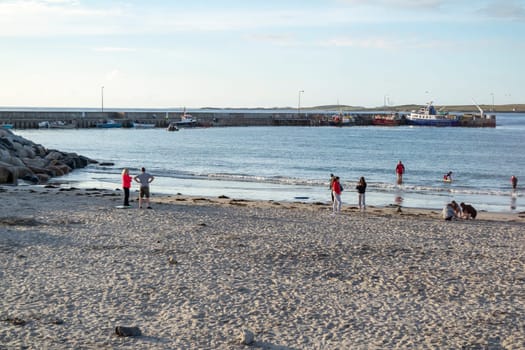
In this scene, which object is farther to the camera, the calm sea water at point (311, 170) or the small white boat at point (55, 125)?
the small white boat at point (55, 125)

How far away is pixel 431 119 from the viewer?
135500mm

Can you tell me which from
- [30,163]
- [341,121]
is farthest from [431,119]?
[30,163]

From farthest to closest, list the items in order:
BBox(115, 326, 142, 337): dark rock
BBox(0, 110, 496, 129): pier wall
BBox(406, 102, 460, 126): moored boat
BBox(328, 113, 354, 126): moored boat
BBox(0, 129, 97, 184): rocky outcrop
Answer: BBox(328, 113, 354, 126): moored boat < BBox(406, 102, 460, 126): moored boat < BBox(0, 110, 496, 129): pier wall < BBox(0, 129, 97, 184): rocky outcrop < BBox(115, 326, 142, 337): dark rock

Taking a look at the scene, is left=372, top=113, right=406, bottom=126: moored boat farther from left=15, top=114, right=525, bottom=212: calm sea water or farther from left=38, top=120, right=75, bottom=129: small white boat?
left=38, top=120, right=75, bottom=129: small white boat

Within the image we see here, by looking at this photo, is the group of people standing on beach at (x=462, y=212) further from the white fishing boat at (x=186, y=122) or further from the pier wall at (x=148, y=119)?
the white fishing boat at (x=186, y=122)

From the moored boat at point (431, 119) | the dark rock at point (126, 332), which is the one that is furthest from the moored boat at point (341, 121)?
the dark rock at point (126, 332)

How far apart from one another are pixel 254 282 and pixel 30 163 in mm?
28336

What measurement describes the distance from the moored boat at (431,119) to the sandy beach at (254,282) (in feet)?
389

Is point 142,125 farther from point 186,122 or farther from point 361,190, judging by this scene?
point 361,190

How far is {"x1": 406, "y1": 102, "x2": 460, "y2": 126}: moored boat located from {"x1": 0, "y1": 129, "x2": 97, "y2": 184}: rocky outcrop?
99.9 metres

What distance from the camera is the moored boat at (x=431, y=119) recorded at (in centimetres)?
13525

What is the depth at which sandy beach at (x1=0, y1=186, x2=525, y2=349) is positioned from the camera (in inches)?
371

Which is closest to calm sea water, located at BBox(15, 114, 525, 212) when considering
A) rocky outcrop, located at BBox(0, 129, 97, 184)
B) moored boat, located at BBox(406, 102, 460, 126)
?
rocky outcrop, located at BBox(0, 129, 97, 184)

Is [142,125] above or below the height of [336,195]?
above
